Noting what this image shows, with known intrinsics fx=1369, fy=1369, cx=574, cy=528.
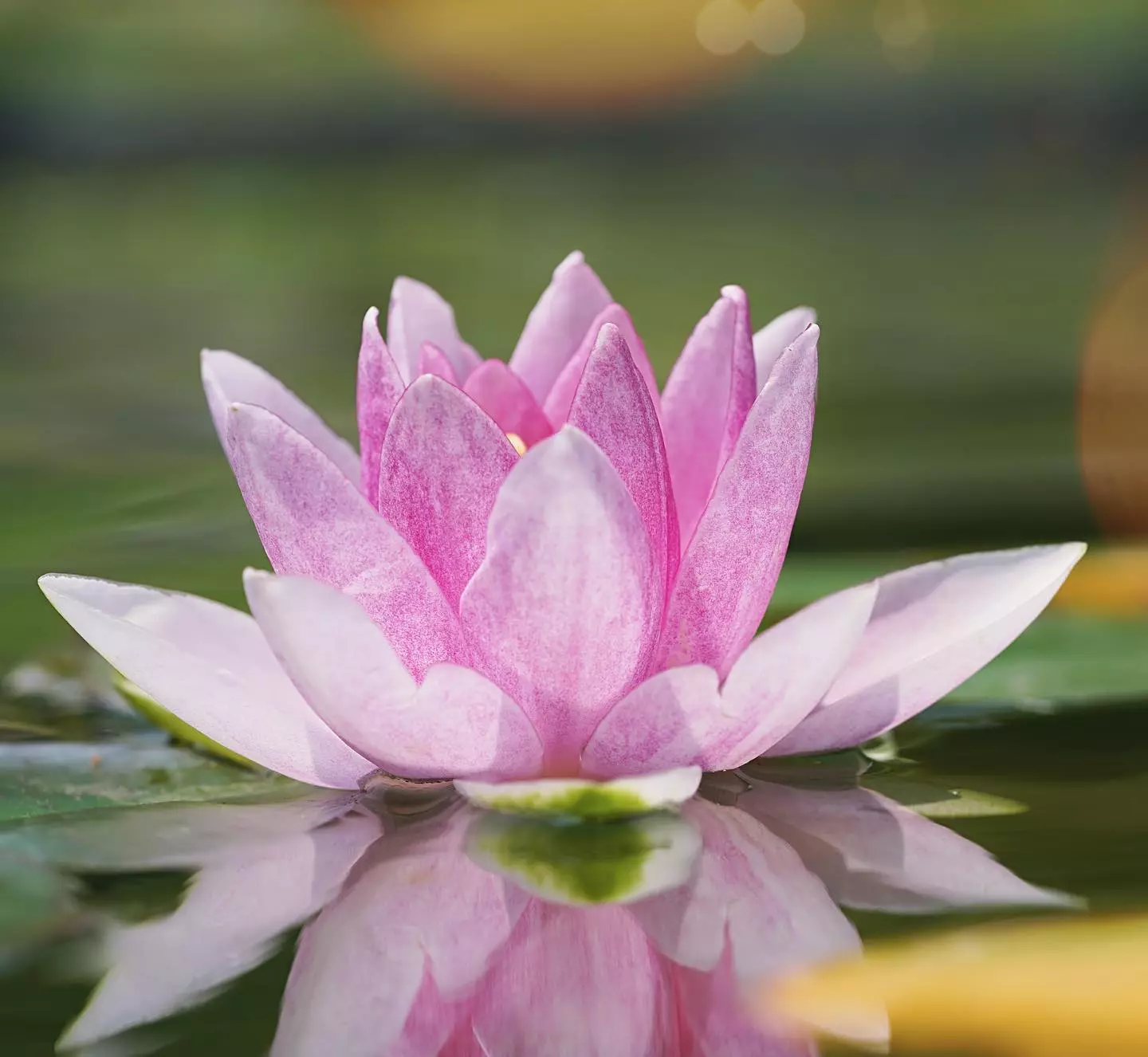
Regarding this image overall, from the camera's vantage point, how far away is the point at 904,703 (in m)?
0.66

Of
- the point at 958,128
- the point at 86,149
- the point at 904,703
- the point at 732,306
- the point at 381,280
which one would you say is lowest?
the point at 904,703

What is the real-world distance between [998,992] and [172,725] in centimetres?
47

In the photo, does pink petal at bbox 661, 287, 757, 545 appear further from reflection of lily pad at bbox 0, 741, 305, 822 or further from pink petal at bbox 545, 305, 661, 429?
reflection of lily pad at bbox 0, 741, 305, 822

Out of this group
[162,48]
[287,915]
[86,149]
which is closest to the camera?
[287,915]

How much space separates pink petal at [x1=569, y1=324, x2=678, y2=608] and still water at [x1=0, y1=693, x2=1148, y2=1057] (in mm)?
130

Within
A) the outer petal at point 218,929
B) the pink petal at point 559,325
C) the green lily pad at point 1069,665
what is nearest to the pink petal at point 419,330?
A: the pink petal at point 559,325

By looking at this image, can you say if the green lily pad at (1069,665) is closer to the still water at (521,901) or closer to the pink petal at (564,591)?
the still water at (521,901)

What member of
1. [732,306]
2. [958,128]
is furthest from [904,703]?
[958,128]

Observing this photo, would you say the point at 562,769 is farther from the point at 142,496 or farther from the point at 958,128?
the point at 958,128

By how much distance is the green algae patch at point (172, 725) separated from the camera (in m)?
0.74

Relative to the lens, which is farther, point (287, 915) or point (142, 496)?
point (142, 496)

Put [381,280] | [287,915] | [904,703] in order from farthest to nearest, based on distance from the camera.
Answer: [381,280] < [904,703] < [287,915]

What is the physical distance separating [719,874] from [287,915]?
0.59ft

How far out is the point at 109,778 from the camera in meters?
0.71
